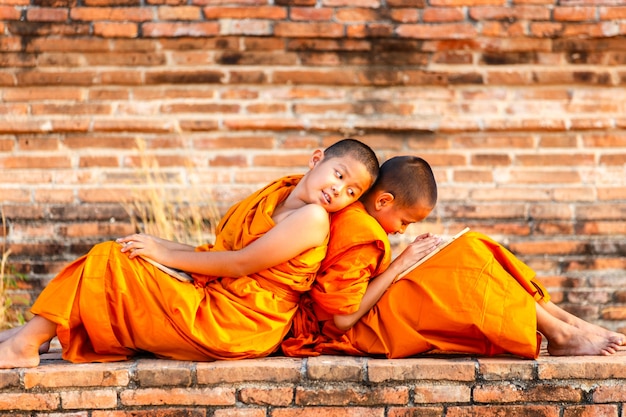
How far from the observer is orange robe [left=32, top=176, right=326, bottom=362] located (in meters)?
2.78

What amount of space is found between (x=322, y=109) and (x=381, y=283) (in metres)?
1.79

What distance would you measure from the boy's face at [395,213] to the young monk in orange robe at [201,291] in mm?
134

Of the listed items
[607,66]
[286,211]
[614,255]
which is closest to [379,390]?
[286,211]

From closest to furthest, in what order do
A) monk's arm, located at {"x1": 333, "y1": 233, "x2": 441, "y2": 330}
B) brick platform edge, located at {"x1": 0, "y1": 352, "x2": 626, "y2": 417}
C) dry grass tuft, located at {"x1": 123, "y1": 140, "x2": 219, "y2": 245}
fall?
brick platform edge, located at {"x1": 0, "y1": 352, "x2": 626, "y2": 417} → monk's arm, located at {"x1": 333, "y1": 233, "x2": 441, "y2": 330} → dry grass tuft, located at {"x1": 123, "y1": 140, "x2": 219, "y2": 245}

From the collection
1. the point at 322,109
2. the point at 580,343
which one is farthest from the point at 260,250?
the point at 322,109

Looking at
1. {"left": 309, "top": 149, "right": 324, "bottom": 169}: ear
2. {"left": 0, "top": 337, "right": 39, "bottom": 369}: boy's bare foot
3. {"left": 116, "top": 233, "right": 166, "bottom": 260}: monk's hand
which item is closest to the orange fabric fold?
{"left": 309, "top": 149, "right": 324, "bottom": 169}: ear

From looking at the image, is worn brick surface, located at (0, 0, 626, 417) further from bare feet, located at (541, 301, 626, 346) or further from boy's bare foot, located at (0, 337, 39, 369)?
boy's bare foot, located at (0, 337, 39, 369)

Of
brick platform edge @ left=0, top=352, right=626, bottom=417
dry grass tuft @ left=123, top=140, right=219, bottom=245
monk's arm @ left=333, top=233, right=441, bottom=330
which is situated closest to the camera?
brick platform edge @ left=0, top=352, right=626, bottom=417

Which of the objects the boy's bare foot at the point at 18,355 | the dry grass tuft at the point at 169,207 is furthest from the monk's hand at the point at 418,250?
the dry grass tuft at the point at 169,207

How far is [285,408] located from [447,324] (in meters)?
0.65

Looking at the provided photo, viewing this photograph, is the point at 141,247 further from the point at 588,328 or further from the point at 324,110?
the point at 324,110

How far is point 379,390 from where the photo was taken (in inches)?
110

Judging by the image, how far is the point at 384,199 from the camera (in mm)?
2984

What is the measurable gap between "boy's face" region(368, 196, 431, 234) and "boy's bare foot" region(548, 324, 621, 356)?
2.27 ft
